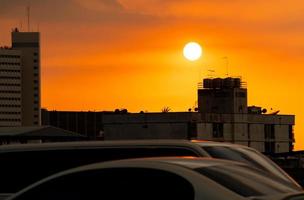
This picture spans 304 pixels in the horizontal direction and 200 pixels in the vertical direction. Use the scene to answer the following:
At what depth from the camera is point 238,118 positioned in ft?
650

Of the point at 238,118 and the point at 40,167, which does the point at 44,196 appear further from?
the point at 238,118

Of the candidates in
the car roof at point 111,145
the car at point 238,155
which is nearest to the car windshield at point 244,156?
the car at point 238,155

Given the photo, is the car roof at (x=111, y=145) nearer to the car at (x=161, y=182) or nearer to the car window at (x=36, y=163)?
the car window at (x=36, y=163)

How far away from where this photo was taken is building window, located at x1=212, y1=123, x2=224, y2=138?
633ft

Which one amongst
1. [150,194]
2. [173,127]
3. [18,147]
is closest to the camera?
[150,194]

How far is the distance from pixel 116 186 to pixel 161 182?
0.41 metres

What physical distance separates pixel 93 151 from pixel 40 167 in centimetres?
88

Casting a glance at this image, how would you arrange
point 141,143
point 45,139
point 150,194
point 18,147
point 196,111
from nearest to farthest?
point 150,194 < point 141,143 < point 18,147 < point 45,139 < point 196,111

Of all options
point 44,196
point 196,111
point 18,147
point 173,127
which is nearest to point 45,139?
point 18,147

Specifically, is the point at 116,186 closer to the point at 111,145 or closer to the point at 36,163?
the point at 111,145

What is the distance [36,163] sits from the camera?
43.5 ft

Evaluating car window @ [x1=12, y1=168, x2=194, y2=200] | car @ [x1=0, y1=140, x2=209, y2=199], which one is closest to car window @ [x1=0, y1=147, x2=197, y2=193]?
car @ [x1=0, y1=140, x2=209, y2=199]

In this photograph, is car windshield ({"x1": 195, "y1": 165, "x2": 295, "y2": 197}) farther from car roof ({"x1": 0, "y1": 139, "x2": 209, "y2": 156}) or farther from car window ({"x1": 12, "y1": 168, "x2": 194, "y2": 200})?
car roof ({"x1": 0, "y1": 139, "x2": 209, "y2": 156})

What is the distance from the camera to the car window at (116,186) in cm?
744
